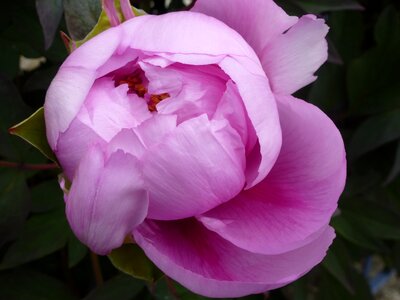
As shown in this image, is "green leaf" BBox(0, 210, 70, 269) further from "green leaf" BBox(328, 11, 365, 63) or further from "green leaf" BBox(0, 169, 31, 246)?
"green leaf" BBox(328, 11, 365, 63)

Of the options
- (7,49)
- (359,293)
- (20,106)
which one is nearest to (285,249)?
(20,106)

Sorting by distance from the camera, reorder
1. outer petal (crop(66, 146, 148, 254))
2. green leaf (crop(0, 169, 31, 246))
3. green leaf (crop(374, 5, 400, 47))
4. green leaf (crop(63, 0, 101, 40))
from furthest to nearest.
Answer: green leaf (crop(374, 5, 400, 47)) → green leaf (crop(0, 169, 31, 246)) → green leaf (crop(63, 0, 101, 40)) → outer petal (crop(66, 146, 148, 254))

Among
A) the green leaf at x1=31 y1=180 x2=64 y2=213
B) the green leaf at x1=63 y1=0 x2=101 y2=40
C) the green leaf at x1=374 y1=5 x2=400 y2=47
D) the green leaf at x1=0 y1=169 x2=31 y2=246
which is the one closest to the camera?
the green leaf at x1=63 y1=0 x2=101 y2=40

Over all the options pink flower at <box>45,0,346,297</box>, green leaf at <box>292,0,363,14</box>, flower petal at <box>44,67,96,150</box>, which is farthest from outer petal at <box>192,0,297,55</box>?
green leaf at <box>292,0,363,14</box>

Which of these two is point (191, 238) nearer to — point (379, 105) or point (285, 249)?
point (285, 249)

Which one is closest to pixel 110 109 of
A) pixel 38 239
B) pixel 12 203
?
pixel 12 203

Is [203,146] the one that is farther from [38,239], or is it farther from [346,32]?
[346,32]
